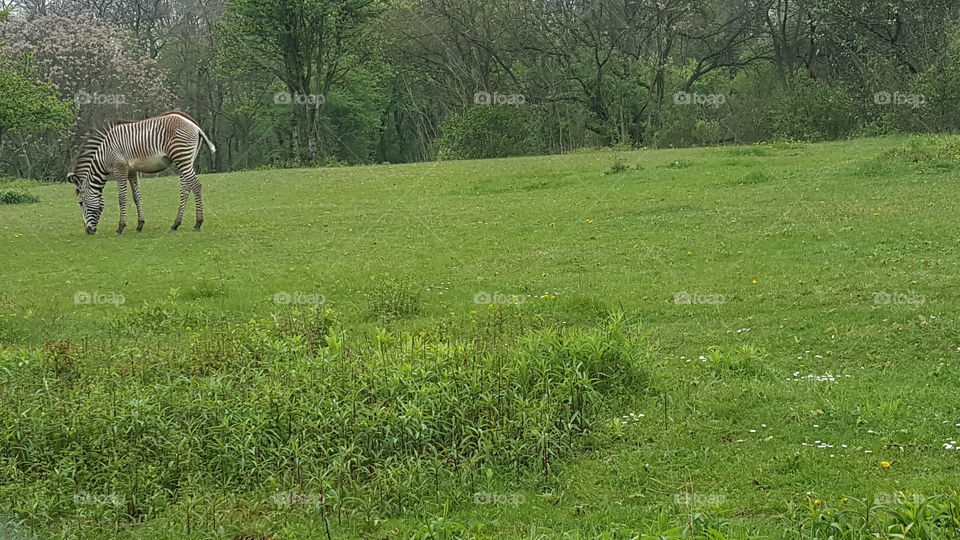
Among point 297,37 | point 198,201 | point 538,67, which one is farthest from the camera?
point 538,67

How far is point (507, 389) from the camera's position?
7262 mm

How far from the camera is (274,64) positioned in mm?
47062

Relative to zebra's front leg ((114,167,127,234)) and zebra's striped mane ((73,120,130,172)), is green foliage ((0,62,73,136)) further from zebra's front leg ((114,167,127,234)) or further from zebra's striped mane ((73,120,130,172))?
zebra's front leg ((114,167,127,234))

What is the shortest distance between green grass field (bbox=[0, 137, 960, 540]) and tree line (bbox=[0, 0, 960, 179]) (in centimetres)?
1835

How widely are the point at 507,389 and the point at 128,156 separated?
14.1 m

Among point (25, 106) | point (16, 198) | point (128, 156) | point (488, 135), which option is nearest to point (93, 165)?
point (128, 156)

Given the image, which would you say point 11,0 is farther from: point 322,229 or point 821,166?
point 821,166

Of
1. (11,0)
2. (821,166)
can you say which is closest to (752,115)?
(821,166)

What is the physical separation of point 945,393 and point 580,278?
5.86 meters

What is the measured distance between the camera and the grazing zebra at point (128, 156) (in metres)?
18.5

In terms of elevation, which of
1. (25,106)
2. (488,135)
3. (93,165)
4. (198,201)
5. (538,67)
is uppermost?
(538,67)

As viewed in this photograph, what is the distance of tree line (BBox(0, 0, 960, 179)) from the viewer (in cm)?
3162

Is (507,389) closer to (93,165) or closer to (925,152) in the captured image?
(93,165)

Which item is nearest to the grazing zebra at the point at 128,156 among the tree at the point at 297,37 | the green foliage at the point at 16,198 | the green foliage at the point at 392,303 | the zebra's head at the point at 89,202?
the zebra's head at the point at 89,202
